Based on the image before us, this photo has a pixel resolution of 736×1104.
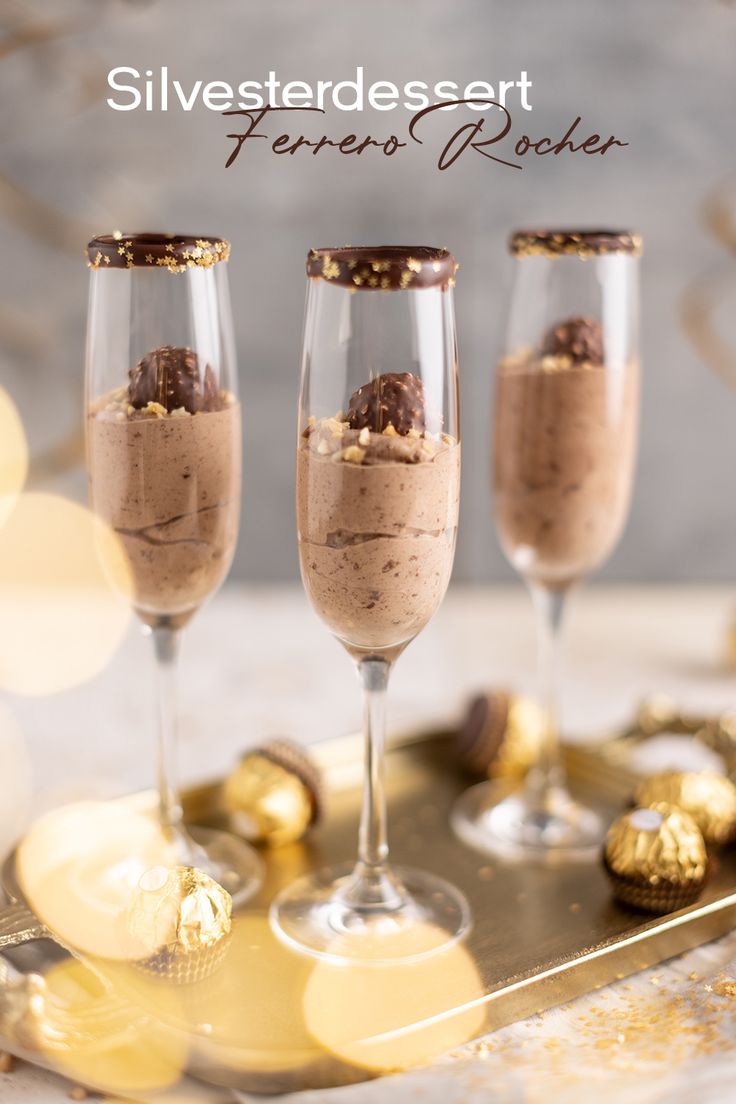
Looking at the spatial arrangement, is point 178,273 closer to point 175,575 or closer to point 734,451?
point 175,575

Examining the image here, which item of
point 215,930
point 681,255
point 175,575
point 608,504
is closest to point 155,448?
point 175,575

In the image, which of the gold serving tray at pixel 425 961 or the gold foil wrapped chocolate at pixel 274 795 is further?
the gold foil wrapped chocolate at pixel 274 795

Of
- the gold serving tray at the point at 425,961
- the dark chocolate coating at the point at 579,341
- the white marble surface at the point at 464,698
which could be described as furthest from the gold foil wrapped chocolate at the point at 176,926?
the dark chocolate coating at the point at 579,341

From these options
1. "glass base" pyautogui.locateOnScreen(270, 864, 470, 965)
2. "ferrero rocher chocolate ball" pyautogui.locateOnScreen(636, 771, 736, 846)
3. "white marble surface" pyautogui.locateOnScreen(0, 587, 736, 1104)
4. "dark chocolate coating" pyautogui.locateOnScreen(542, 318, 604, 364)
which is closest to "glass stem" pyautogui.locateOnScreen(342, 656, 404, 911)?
"glass base" pyautogui.locateOnScreen(270, 864, 470, 965)

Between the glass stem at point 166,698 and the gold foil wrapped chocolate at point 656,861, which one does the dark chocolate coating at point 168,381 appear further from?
the gold foil wrapped chocolate at point 656,861

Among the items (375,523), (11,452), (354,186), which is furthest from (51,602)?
(375,523)

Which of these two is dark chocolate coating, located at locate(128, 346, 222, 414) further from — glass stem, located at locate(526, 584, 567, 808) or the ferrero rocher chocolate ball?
the ferrero rocher chocolate ball

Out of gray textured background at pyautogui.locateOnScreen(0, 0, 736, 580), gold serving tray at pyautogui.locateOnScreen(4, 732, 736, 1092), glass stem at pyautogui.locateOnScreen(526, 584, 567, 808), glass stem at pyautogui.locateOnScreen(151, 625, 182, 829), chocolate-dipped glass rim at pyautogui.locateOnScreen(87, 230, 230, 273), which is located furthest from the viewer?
gray textured background at pyautogui.locateOnScreen(0, 0, 736, 580)
